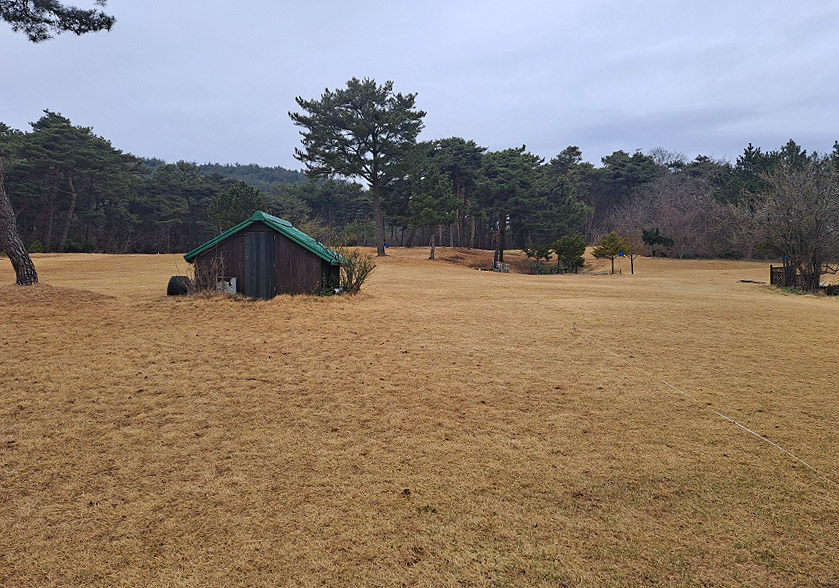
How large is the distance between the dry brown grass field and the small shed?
4.00 m

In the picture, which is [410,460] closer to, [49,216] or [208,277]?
[208,277]

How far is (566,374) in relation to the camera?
657cm

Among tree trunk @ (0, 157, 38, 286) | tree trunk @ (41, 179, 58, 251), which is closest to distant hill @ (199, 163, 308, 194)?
tree trunk @ (41, 179, 58, 251)

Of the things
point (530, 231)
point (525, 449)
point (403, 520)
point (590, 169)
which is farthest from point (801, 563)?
point (590, 169)

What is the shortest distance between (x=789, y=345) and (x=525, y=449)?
7512 millimetres

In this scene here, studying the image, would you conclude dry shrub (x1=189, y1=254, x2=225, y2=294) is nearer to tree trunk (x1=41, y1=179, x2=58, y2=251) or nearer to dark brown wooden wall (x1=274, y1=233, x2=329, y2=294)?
dark brown wooden wall (x1=274, y1=233, x2=329, y2=294)

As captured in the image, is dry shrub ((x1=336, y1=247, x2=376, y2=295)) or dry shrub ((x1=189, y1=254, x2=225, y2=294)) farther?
dry shrub ((x1=336, y1=247, x2=376, y2=295))

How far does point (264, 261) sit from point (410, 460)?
32.8 feet

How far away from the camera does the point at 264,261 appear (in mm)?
12578

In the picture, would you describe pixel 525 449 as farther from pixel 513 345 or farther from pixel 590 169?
pixel 590 169

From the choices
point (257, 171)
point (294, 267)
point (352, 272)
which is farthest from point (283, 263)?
point (257, 171)

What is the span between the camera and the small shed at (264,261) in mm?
12531

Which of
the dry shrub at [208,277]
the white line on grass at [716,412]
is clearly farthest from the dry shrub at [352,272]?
the white line on grass at [716,412]

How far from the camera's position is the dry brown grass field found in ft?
8.96
